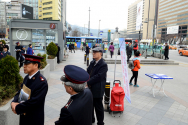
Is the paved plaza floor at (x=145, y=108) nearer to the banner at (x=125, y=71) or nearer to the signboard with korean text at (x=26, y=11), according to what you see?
the banner at (x=125, y=71)

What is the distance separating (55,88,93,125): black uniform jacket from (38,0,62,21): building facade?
88.1 metres

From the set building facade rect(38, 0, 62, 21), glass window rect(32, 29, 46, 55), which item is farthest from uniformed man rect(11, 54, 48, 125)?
building facade rect(38, 0, 62, 21)

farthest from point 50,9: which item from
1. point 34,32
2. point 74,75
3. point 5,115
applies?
point 74,75

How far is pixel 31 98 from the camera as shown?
7.52 feet

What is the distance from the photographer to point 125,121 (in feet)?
14.4

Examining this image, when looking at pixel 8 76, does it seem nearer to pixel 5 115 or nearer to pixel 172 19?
pixel 5 115

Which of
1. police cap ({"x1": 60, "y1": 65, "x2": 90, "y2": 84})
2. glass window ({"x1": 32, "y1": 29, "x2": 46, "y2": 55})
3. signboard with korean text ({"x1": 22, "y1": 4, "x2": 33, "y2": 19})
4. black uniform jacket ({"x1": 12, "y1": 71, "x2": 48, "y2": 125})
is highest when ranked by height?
signboard with korean text ({"x1": 22, "y1": 4, "x2": 33, "y2": 19})

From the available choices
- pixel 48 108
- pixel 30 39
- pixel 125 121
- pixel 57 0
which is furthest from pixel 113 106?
pixel 57 0

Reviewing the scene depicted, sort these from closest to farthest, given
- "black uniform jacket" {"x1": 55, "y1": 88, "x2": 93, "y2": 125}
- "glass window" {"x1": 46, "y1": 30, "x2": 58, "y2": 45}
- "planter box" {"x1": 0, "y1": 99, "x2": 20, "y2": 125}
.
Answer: "black uniform jacket" {"x1": 55, "y1": 88, "x2": 93, "y2": 125} → "planter box" {"x1": 0, "y1": 99, "x2": 20, "y2": 125} → "glass window" {"x1": 46, "y1": 30, "x2": 58, "y2": 45}

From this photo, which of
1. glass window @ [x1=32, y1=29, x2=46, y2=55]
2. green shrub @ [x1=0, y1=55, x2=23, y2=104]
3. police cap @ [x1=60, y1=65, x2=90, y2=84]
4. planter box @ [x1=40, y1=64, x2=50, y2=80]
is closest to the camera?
police cap @ [x1=60, y1=65, x2=90, y2=84]

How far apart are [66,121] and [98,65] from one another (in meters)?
2.13

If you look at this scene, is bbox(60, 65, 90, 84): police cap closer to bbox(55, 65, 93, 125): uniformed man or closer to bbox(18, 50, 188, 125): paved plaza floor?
bbox(55, 65, 93, 125): uniformed man

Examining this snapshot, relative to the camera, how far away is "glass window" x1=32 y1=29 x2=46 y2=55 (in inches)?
561

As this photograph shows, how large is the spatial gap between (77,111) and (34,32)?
14.1m
